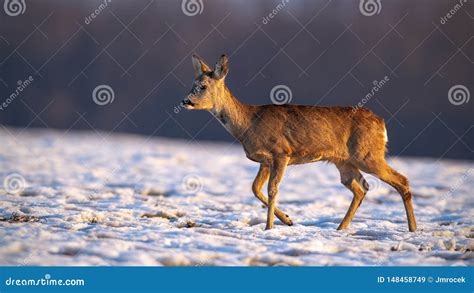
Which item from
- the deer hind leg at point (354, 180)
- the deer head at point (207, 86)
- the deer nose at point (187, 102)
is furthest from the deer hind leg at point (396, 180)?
the deer nose at point (187, 102)

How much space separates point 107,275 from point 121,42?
146ft

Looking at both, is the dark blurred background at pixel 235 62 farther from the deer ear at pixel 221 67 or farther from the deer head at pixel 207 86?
the deer ear at pixel 221 67

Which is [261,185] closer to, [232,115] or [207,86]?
[232,115]

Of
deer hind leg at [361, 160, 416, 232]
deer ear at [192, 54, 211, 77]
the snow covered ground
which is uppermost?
deer hind leg at [361, 160, 416, 232]

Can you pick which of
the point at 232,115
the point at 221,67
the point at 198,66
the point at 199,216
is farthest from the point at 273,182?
the point at 198,66

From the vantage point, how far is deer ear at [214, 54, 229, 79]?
37.3 ft

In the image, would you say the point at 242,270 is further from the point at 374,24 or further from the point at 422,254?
the point at 374,24

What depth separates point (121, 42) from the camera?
51.0 metres

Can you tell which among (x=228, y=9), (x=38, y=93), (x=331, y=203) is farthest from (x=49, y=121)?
(x=331, y=203)

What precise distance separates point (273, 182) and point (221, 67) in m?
2.01

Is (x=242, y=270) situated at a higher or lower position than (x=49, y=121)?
higher

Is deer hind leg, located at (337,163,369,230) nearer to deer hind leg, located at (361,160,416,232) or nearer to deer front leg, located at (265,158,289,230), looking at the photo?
deer hind leg, located at (361,160,416,232)

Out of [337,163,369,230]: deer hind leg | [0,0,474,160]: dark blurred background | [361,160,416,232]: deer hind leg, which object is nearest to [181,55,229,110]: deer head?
[337,163,369,230]: deer hind leg

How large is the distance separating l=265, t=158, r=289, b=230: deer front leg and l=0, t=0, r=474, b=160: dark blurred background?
26285 mm
